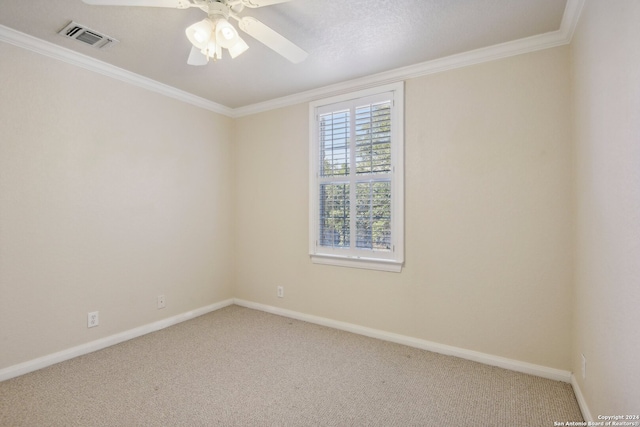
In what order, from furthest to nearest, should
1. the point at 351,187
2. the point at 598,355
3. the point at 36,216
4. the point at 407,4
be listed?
1. the point at 351,187
2. the point at 36,216
3. the point at 407,4
4. the point at 598,355

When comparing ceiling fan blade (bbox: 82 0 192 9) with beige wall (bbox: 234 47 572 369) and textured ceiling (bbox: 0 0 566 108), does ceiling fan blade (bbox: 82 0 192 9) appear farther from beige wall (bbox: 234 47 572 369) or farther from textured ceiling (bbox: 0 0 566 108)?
beige wall (bbox: 234 47 572 369)

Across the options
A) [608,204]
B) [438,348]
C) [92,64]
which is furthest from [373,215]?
[92,64]

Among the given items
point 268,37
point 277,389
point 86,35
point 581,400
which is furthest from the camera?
point 86,35

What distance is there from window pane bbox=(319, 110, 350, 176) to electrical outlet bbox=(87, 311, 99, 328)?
7.94ft

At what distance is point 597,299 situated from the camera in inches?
66.2

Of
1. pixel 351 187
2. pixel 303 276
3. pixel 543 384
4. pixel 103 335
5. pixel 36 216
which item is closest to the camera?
pixel 543 384

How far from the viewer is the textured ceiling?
199cm

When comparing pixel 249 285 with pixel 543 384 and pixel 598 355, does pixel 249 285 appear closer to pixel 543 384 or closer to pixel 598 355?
pixel 543 384

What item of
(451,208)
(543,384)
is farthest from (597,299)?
(451,208)

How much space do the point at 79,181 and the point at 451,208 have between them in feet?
10.1

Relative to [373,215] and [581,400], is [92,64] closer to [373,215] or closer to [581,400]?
[373,215]

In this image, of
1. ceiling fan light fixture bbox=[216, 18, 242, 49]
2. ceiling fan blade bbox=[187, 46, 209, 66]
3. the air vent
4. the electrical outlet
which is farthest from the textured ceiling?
the electrical outlet

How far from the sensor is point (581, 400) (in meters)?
1.94

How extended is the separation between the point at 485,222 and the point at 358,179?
3.89 ft
